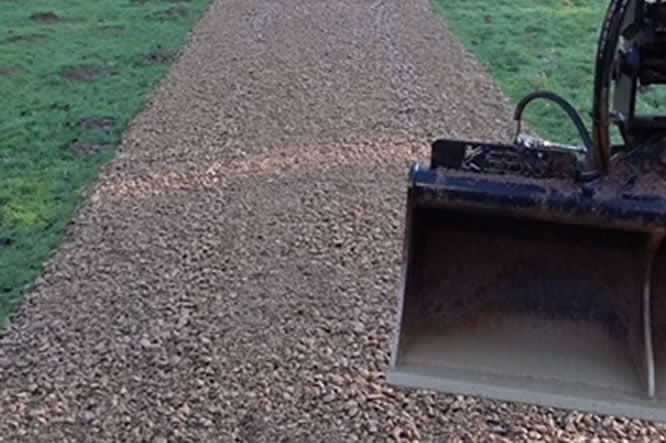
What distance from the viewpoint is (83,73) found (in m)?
8.31

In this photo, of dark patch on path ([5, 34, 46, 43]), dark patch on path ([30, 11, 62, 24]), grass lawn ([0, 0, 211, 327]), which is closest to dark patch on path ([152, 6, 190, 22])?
grass lawn ([0, 0, 211, 327])

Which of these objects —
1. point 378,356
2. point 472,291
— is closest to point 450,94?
point 378,356

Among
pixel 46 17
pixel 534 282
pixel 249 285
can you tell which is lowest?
pixel 46 17

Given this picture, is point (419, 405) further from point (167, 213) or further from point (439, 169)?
point (167, 213)

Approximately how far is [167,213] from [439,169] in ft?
9.79

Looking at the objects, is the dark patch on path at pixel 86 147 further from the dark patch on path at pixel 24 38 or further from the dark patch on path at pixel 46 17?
the dark patch on path at pixel 46 17

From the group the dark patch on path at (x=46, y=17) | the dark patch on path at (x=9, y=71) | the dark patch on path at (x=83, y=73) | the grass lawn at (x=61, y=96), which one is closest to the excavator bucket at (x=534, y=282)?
the grass lawn at (x=61, y=96)

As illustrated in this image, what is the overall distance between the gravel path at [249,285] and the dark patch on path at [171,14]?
116 inches

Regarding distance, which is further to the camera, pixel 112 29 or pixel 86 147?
pixel 112 29

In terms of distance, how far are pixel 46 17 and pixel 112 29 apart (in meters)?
1.09

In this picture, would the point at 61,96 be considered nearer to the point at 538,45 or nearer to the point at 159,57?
the point at 159,57

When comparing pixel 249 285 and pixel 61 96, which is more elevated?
pixel 249 285

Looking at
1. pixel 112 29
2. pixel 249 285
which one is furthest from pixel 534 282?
pixel 112 29

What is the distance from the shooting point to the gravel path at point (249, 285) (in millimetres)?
3402
